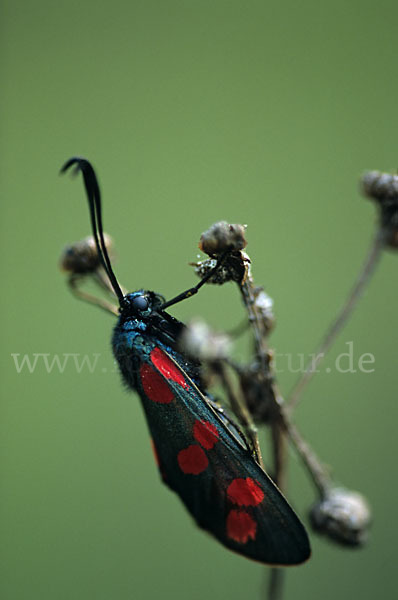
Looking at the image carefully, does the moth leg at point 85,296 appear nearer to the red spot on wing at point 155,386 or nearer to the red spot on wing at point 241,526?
the red spot on wing at point 155,386

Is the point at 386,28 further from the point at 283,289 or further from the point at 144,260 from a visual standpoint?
the point at 144,260

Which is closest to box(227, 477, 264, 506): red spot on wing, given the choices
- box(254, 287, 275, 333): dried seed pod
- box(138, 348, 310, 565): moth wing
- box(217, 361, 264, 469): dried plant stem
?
box(138, 348, 310, 565): moth wing

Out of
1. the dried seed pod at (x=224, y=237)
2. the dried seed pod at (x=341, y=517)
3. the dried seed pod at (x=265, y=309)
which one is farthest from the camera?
the dried seed pod at (x=341, y=517)

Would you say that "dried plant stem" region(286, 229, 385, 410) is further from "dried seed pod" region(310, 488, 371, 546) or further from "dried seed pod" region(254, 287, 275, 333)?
"dried seed pod" region(310, 488, 371, 546)

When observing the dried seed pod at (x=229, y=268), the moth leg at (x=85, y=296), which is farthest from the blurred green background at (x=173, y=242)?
the dried seed pod at (x=229, y=268)

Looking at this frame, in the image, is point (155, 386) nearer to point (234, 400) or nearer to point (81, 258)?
point (234, 400)

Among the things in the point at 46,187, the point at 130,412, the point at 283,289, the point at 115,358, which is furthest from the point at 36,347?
the point at 115,358
